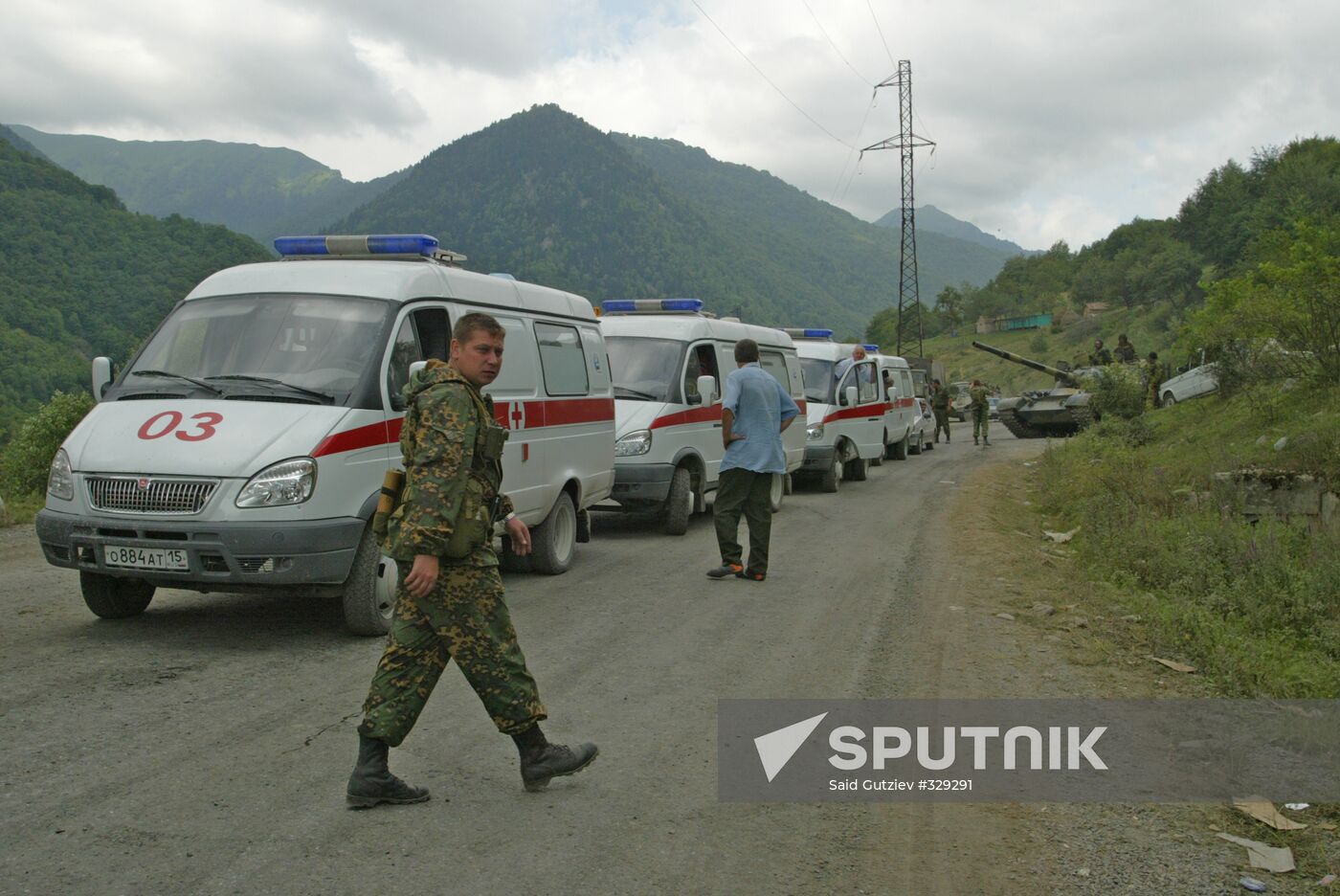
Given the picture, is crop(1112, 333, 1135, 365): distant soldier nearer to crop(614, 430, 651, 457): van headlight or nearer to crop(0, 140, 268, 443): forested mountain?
crop(614, 430, 651, 457): van headlight

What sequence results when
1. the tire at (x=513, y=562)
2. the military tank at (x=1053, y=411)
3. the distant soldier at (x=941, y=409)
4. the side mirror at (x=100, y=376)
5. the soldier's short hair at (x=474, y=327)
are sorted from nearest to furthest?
the soldier's short hair at (x=474, y=327) < the side mirror at (x=100, y=376) < the tire at (x=513, y=562) < the military tank at (x=1053, y=411) < the distant soldier at (x=941, y=409)

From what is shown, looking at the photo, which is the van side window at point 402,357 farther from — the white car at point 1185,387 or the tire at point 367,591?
the white car at point 1185,387

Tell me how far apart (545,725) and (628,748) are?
0.51 m

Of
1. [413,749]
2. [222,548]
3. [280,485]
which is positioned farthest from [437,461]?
[222,548]

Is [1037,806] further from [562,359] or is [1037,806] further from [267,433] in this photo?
[562,359]

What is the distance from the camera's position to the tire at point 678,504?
11867mm

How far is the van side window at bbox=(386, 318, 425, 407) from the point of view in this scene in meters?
6.88

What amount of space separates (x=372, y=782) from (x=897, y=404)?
2003 cm

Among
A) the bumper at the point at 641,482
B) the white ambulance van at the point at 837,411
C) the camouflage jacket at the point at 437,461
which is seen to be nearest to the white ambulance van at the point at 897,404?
the white ambulance van at the point at 837,411

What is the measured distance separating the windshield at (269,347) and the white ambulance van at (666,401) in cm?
447

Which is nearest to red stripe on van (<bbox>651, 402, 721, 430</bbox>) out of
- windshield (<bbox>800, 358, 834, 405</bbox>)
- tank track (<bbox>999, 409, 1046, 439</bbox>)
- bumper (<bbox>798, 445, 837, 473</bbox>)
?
bumper (<bbox>798, 445, 837, 473</bbox>)

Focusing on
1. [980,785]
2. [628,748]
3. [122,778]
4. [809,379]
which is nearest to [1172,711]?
[980,785]

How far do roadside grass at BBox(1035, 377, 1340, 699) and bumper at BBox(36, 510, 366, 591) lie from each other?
16.0 feet

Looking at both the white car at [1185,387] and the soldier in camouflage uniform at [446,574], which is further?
the white car at [1185,387]
